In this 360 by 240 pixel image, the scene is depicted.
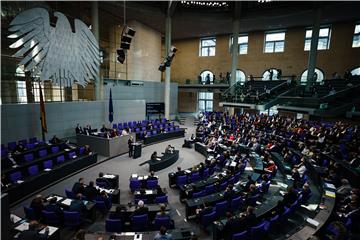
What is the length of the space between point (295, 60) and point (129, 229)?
26.1 meters

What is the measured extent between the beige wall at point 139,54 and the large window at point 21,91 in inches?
334

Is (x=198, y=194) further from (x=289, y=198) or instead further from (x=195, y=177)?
(x=289, y=198)

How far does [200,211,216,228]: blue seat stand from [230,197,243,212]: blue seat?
2.93 ft

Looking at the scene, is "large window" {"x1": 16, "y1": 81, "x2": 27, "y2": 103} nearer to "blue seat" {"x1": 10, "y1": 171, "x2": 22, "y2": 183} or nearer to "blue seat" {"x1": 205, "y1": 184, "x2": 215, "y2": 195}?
"blue seat" {"x1": 10, "y1": 171, "x2": 22, "y2": 183}

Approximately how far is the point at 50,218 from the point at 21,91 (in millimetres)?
10405

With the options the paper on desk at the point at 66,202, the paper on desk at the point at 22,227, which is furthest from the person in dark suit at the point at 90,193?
the paper on desk at the point at 22,227

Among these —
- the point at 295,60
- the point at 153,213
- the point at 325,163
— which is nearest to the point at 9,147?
the point at 153,213

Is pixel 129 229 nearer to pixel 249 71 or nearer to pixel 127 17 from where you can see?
pixel 127 17

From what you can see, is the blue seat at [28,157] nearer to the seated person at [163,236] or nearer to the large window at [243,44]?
the seated person at [163,236]

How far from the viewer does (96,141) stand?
13.5 m

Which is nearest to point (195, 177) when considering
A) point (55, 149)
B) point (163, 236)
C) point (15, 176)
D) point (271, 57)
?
point (163, 236)

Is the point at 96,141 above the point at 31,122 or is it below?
below

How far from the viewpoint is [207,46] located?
3095 cm

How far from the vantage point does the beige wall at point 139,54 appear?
2164 centimetres
